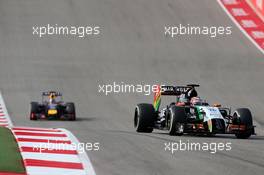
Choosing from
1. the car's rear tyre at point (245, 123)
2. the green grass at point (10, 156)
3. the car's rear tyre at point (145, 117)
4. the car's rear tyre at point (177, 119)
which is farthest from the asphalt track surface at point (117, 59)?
the green grass at point (10, 156)

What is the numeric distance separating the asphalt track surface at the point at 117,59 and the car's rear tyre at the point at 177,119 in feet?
2.04

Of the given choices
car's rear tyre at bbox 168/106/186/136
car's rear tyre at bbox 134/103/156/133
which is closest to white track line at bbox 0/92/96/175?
car's rear tyre at bbox 168/106/186/136

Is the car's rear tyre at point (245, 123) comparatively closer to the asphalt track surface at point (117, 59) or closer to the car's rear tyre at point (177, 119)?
the asphalt track surface at point (117, 59)

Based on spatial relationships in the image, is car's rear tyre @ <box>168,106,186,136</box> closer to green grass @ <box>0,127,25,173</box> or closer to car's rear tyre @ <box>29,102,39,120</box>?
green grass @ <box>0,127,25,173</box>

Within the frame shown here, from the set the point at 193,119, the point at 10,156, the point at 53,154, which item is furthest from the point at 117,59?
the point at 10,156

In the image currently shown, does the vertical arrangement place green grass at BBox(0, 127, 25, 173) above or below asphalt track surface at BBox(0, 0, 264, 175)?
Result: below

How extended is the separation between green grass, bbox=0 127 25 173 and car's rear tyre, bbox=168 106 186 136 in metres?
4.02

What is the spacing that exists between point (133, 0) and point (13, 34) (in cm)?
850

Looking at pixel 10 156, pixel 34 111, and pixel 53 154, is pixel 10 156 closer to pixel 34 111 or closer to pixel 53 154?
pixel 53 154

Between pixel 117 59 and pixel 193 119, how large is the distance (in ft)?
53.7

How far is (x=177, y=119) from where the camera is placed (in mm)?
14180

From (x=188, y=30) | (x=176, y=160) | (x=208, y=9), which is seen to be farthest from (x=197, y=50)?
(x=176, y=160)

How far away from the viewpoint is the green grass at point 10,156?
7.93 meters

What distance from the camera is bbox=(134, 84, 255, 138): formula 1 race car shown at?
46.3 ft
